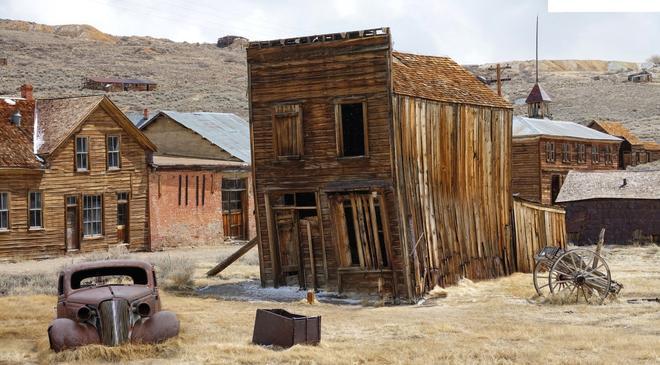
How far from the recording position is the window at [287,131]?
2356cm

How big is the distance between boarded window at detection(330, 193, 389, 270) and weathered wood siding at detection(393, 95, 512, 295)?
27.8 inches

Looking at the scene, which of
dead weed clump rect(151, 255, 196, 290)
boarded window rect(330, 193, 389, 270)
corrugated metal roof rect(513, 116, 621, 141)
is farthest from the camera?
corrugated metal roof rect(513, 116, 621, 141)

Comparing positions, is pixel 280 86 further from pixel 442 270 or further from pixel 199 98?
pixel 199 98

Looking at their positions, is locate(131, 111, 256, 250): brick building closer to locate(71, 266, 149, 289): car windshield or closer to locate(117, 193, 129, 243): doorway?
locate(117, 193, 129, 243): doorway

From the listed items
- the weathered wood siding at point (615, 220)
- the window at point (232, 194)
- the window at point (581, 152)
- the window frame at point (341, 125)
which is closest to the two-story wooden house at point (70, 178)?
the window at point (232, 194)

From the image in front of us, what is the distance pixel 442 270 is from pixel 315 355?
10.1 m

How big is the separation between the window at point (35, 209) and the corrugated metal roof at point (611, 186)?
817 inches

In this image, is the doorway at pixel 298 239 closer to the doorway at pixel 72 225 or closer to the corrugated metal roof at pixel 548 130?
the doorway at pixel 72 225

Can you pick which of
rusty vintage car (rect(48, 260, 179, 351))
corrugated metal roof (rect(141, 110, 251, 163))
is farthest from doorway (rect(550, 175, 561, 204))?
rusty vintage car (rect(48, 260, 179, 351))

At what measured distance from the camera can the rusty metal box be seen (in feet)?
49.6

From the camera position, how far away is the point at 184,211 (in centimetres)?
3875

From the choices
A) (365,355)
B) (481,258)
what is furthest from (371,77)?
(365,355)

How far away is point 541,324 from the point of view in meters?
17.7

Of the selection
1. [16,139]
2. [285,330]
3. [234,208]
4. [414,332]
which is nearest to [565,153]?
[234,208]
